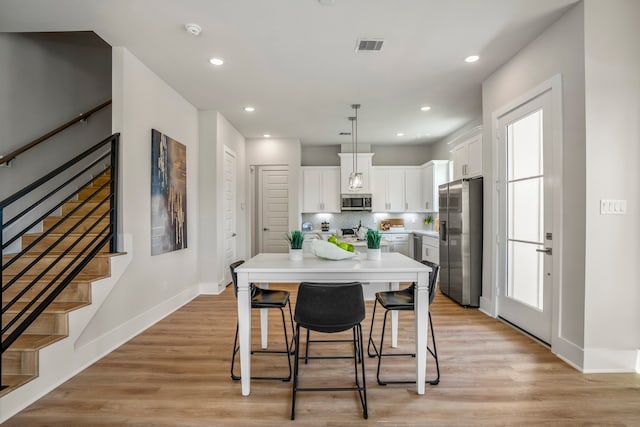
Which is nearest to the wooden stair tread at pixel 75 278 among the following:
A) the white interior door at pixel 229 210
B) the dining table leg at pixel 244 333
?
the dining table leg at pixel 244 333

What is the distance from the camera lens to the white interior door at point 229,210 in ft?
17.9

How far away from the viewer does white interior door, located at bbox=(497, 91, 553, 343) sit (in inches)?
116

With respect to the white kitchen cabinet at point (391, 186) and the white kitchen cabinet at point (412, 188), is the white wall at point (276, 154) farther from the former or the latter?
Result: the white kitchen cabinet at point (412, 188)

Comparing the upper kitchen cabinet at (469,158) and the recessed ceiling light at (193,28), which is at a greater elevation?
the recessed ceiling light at (193,28)

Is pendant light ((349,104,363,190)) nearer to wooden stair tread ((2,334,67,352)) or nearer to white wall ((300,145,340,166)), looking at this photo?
white wall ((300,145,340,166))

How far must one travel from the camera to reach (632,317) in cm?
251

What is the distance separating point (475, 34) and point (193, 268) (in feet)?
15.0

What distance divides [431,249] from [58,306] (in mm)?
5385

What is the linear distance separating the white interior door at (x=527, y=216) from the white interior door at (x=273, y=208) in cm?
452

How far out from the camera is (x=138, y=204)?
3383 millimetres

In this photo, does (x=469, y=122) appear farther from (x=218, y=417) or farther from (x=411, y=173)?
(x=218, y=417)

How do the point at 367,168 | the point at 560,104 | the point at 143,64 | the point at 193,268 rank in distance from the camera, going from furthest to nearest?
the point at 367,168
the point at 193,268
the point at 143,64
the point at 560,104

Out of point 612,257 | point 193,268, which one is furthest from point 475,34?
point 193,268

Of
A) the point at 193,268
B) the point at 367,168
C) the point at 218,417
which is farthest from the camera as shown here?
the point at 367,168
